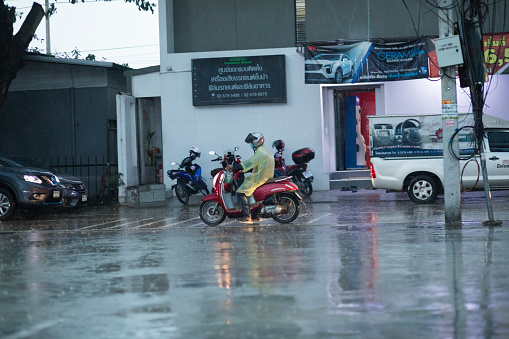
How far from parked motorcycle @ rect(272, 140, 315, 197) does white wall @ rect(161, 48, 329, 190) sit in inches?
67.0

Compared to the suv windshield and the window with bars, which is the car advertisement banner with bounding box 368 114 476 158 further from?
the suv windshield

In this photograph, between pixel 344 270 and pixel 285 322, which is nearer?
pixel 285 322

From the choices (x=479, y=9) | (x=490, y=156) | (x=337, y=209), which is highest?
(x=479, y=9)

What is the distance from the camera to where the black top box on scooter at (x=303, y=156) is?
2144 centimetres

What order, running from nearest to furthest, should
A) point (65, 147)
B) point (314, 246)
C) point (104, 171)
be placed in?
point (314, 246) < point (104, 171) < point (65, 147)

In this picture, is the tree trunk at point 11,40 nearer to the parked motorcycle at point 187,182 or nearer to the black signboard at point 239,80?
the black signboard at point 239,80

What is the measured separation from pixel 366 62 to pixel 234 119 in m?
4.49

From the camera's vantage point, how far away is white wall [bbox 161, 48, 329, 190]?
2345cm

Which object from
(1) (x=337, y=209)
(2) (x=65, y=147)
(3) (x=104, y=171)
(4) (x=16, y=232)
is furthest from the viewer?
(2) (x=65, y=147)

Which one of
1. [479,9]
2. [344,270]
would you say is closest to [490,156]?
[479,9]

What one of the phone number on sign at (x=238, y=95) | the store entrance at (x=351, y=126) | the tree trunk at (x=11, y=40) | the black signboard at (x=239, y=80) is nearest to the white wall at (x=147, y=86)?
the black signboard at (x=239, y=80)

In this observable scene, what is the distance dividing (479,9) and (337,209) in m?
6.59

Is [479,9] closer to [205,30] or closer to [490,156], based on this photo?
[490,156]

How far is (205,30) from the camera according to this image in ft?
80.3
